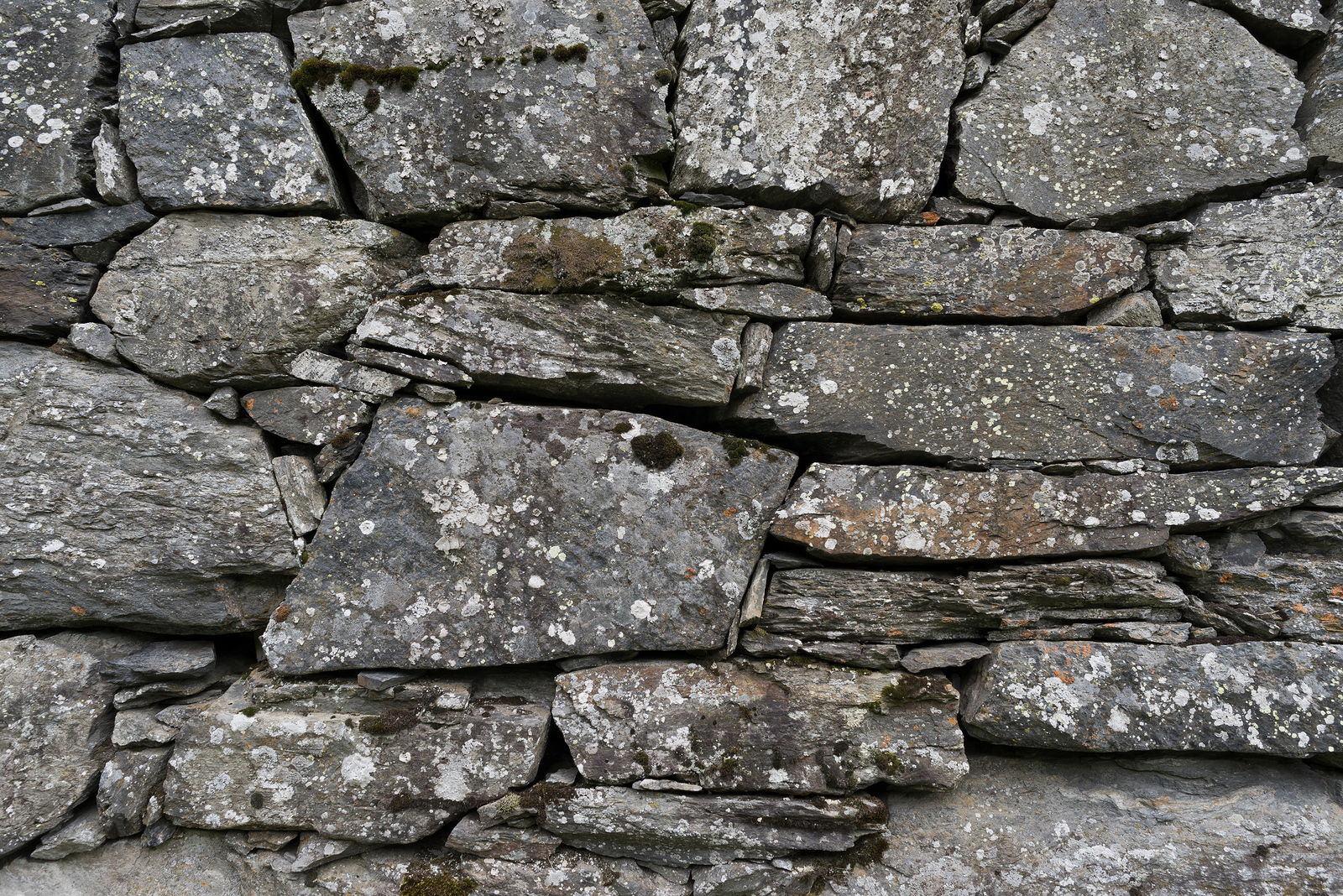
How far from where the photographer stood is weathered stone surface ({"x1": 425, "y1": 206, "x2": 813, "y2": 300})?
125 inches

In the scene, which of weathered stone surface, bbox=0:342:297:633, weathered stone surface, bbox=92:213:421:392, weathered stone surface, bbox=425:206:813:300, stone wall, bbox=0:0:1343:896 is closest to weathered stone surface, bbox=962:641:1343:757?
stone wall, bbox=0:0:1343:896

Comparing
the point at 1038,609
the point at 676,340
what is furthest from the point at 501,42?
the point at 1038,609

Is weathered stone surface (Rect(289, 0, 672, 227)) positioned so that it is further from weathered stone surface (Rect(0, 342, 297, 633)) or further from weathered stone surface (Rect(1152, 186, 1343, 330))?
weathered stone surface (Rect(1152, 186, 1343, 330))

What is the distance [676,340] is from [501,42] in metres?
1.85

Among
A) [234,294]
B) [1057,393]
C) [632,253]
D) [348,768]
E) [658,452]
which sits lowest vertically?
[348,768]

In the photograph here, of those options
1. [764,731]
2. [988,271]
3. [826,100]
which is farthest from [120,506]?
[988,271]

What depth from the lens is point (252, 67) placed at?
321cm

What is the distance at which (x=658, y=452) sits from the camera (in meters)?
3.14

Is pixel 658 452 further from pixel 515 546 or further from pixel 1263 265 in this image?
pixel 1263 265

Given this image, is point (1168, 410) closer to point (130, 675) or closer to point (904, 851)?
point (904, 851)

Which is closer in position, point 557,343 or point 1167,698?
point 1167,698

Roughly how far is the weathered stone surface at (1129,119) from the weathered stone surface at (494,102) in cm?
182

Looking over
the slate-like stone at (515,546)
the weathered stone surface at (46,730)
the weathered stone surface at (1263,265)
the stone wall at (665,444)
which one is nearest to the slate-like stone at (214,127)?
the stone wall at (665,444)

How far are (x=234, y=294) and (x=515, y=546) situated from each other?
1.99m
